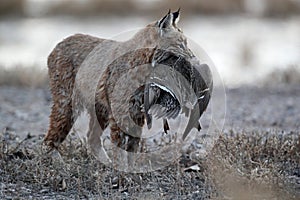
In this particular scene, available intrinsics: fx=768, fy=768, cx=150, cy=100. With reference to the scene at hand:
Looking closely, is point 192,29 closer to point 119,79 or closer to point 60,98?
point 60,98


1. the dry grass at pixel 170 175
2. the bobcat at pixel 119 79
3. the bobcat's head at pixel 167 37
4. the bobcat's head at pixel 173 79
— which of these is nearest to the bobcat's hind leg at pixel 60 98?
the bobcat at pixel 119 79

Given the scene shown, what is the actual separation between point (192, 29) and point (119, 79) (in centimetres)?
1329

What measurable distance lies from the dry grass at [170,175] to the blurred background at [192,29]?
Answer: 5549 mm

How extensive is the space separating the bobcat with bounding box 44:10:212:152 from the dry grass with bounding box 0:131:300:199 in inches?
13.1

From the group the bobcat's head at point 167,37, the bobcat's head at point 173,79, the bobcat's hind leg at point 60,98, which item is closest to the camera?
the bobcat's head at point 173,79

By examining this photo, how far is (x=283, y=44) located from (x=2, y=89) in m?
8.04

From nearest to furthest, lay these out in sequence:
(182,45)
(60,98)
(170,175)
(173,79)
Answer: (173,79) < (182,45) < (170,175) < (60,98)

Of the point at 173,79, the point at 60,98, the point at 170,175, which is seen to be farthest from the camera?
the point at 60,98

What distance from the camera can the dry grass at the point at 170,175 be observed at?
21.0 feet

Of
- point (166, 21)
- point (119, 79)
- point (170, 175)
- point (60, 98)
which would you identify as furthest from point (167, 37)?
point (60, 98)

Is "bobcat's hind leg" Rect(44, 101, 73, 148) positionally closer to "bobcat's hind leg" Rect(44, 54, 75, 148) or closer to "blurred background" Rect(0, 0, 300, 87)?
"bobcat's hind leg" Rect(44, 54, 75, 148)

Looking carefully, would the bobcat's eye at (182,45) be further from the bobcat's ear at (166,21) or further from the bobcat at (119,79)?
the bobcat's ear at (166,21)

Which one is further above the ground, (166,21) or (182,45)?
(166,21)

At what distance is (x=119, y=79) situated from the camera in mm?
7043
